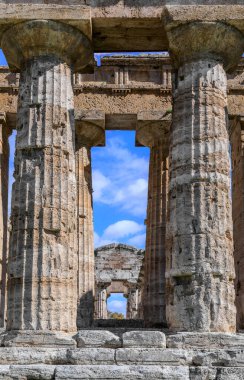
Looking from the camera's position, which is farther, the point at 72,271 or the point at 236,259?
the point at 236,259

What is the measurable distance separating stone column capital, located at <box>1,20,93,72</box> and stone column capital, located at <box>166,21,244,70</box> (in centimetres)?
246

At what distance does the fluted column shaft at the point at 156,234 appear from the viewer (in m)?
27.2

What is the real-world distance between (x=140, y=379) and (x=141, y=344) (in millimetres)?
1311

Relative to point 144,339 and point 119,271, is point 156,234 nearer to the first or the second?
point 144,339

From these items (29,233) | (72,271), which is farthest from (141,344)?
(29,233)

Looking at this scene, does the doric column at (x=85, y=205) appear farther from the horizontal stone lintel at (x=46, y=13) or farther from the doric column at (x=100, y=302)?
the doric column at (x=100, y=302)

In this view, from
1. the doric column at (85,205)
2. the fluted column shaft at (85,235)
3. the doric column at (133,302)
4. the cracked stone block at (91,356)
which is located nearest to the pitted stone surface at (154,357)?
the cracked stone block at (91,356)

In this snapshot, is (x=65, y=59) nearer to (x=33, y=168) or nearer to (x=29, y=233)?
(x=33, y=168)

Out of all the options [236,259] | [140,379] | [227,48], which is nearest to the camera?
[140,379]

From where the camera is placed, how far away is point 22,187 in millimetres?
18188

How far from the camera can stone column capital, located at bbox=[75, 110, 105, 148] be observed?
1075 inches

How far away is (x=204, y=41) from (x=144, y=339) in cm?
788

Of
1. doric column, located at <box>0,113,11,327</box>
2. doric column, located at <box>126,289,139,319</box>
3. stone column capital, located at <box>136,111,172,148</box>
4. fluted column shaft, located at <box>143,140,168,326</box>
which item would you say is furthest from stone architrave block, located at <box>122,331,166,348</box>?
doric column, located at <box>126,289,139,319</box>

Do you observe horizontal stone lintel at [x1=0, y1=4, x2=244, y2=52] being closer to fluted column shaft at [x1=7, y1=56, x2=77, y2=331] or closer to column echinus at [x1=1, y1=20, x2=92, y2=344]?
column echinus at [x1=1, y1=20, x2=92, y2=344]
